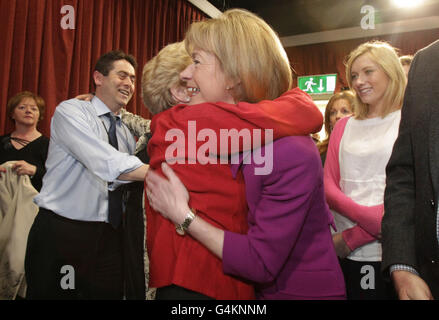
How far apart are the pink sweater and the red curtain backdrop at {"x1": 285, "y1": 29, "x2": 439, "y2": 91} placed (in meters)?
4.52

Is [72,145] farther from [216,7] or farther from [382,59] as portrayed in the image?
[216,7]

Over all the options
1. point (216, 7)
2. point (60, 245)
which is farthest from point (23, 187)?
point (216, 7)

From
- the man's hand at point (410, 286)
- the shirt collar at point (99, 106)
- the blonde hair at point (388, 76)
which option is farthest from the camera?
the shirt collar at point (99, 106)

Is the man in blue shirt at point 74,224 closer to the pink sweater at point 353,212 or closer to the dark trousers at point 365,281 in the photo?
the pink sweater at point 353,212

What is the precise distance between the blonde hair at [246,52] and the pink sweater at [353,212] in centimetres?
90

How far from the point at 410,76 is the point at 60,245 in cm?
184

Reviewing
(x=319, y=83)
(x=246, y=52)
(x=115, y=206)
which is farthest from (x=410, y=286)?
(x=319, y=83)

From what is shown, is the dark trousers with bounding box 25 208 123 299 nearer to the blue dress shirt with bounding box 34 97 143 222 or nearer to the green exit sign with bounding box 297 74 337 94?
the blue dress shirt with bounding box 34 97 143 222

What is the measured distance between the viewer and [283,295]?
888mm

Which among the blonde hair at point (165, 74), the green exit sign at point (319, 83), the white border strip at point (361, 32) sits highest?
the white border strip at point (361, 32)

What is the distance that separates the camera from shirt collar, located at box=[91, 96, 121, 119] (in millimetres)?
2053

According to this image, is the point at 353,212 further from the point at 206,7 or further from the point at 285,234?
the point at 206,7

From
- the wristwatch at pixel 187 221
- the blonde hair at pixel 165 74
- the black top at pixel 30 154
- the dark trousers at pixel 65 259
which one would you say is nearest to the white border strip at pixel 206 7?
the black top at pixel 30 154

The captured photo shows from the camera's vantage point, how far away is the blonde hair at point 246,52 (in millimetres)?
897
